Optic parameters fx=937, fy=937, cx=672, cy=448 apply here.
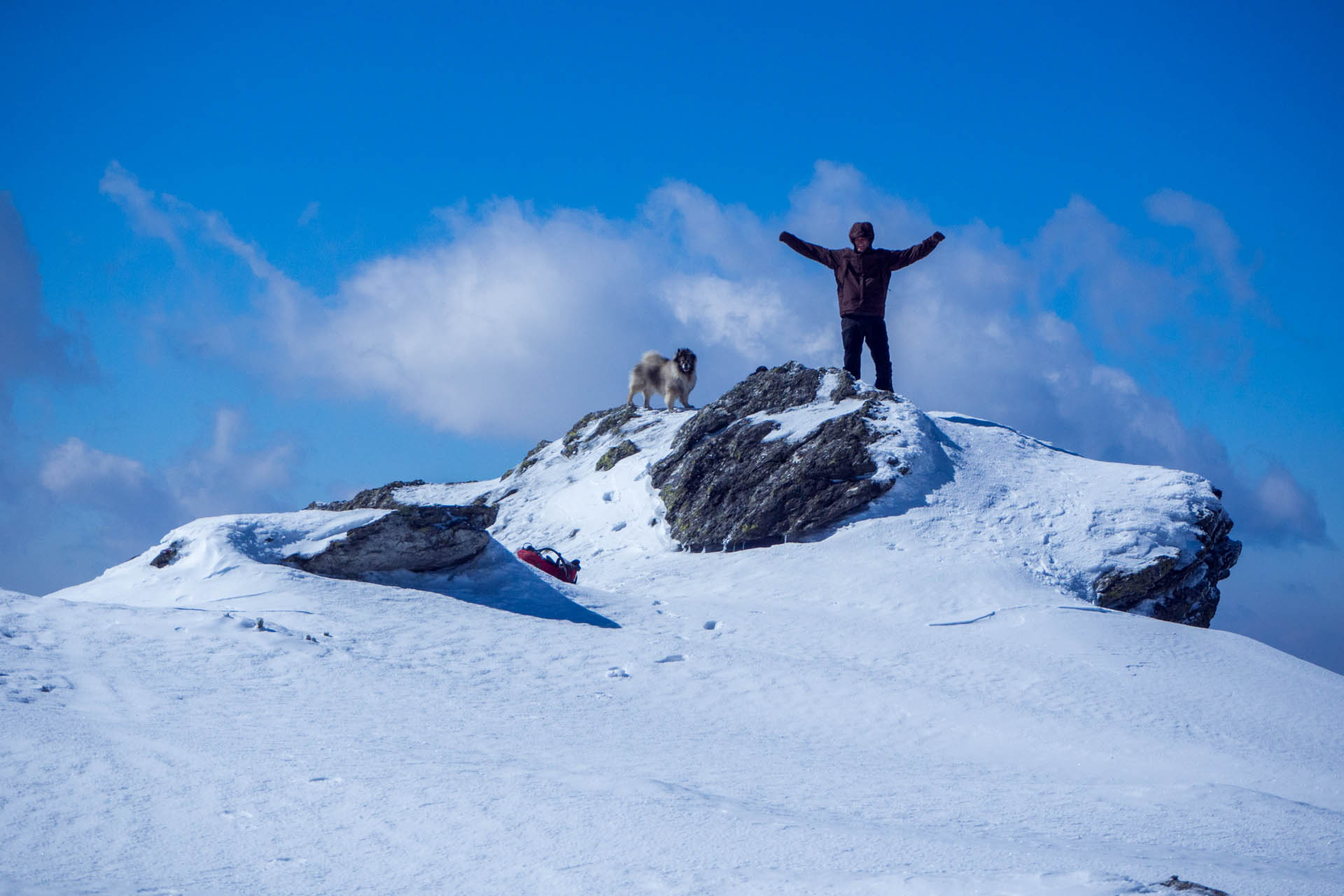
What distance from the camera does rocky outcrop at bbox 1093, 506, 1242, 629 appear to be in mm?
10328

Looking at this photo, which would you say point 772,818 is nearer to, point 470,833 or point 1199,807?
point 470,833

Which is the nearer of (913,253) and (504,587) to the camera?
(504,587)

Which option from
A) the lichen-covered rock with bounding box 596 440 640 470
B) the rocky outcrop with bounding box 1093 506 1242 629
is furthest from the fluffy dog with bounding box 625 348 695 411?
the rocky outcrop with bounding box 1093 506 1242 629

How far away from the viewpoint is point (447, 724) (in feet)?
17.4

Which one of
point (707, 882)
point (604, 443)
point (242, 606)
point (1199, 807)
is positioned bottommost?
point (707, 882)

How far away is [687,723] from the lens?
584 cm

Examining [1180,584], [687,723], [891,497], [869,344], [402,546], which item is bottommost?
[687,723]

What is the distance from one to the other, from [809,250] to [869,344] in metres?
1.60

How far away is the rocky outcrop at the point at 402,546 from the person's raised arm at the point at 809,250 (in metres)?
6.29

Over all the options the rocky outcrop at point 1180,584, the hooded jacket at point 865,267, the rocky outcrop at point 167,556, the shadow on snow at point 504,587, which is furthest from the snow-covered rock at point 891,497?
the rocky outcrop at point 167,556

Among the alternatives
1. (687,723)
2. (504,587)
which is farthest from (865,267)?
(687,723)

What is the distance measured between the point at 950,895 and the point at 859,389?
11.3 metres

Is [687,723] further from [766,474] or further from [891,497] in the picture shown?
[766,474]

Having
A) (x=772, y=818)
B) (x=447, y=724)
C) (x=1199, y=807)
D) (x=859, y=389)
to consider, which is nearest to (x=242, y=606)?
(x=447, y=724)
